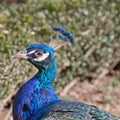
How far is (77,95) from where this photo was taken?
6586mm

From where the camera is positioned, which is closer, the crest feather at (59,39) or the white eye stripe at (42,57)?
the white eye stripe at (42,57)

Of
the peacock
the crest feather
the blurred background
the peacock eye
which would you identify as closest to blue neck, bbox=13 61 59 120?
the peacock

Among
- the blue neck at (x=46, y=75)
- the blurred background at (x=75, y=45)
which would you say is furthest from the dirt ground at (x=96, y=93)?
the blue neck at (x=46, y=75)

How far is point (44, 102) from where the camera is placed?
4031 mm

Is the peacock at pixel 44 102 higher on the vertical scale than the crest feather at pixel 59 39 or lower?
lower

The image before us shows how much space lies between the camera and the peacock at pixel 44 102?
3.83 meters

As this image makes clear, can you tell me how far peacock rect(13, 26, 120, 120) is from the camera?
3830 millimetres

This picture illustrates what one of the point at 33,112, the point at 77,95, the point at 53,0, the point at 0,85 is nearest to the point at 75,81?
the point at 77,95

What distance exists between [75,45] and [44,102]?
224cm

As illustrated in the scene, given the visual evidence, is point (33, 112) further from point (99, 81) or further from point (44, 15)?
point (99, 81)

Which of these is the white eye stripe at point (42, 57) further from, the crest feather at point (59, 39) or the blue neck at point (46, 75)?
the crest feather at point (59, 39)

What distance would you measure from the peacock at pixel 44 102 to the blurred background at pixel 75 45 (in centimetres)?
62

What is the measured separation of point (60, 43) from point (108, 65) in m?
2.67

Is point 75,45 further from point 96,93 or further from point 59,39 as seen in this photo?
point 59,39
